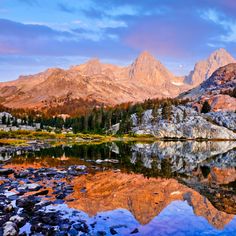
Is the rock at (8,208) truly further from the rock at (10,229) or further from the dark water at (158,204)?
the dark water at (158,204)

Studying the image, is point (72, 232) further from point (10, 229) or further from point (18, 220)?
point (18, 220)

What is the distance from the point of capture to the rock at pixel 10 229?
20317 millimetres

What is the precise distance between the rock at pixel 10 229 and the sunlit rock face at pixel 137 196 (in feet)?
25.3

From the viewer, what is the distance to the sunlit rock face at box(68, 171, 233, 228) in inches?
1107

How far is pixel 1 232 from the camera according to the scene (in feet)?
66.7

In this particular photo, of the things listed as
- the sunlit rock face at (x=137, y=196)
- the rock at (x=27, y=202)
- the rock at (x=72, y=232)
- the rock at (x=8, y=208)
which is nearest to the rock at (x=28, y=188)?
the rock at (x=27, y=202)

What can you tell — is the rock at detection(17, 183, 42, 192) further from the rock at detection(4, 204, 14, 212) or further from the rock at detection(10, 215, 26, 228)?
the rock at detection(10, 215, 26, 228)

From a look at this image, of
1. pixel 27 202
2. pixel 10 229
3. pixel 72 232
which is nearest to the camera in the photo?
pixel 10 229

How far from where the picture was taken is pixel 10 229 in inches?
817

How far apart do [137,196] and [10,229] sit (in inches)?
650

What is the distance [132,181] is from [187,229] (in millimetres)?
19354

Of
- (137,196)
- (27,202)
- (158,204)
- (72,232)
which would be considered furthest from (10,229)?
(137,196)

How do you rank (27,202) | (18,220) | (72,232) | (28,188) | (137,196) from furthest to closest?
(28,188) < (137,196) < (27,202) < (18,220) < (72,232)

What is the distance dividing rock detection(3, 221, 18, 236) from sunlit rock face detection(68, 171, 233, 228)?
25.3 feet
